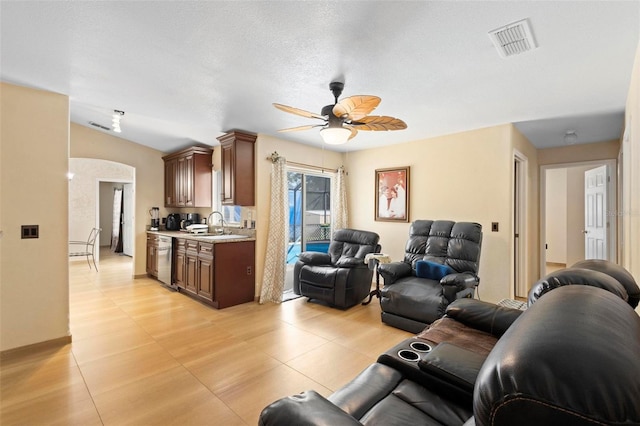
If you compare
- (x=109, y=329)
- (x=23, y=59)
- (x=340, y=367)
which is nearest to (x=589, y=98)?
(x=340, y=367)

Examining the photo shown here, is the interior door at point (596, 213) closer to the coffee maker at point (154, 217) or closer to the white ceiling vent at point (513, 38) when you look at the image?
the white ceiling vent at point (513, 38)

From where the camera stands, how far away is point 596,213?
Answer: 483cm

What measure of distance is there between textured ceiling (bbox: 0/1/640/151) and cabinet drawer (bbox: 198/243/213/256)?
1680 millimetres

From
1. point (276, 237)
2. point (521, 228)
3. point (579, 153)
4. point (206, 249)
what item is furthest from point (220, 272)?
point (579, 153)

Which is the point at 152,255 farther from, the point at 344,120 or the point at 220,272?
the point at 344,120

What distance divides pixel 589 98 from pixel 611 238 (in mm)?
2800

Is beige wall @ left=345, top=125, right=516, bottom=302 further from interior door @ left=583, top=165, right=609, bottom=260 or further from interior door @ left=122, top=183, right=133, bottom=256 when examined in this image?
interior door @ left=122, top=183, right=133, bottom=256

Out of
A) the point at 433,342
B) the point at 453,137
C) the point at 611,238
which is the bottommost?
the point at 433,342

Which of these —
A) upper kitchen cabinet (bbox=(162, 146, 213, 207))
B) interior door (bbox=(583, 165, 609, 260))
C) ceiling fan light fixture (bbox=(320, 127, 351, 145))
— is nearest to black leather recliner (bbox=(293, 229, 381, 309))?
ceiling fan light fixture (bbox=(320, 127, 351, 145))

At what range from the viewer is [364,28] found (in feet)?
5.84

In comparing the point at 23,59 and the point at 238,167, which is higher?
the point at 23,59

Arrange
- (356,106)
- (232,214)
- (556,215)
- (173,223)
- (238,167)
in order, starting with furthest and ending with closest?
(556,215) < (173,223) < (232,214) < (238,167) < (356,106)

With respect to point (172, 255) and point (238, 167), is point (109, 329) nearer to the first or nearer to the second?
point (172, 255)

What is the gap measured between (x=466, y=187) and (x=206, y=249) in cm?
367
